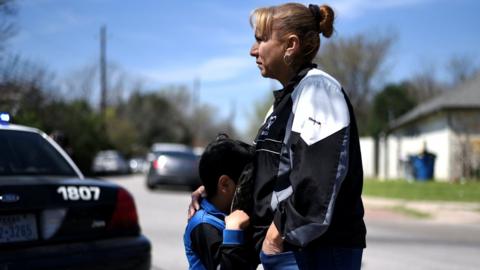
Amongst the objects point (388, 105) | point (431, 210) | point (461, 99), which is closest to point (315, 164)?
point (431, 210)

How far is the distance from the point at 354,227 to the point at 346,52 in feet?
151

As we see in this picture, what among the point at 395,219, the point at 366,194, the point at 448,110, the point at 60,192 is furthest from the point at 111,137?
the point at 60,192

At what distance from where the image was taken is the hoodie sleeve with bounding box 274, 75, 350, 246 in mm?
1809

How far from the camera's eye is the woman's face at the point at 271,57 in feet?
6.88

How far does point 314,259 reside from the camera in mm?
1965

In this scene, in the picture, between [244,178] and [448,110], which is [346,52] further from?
[244,178]

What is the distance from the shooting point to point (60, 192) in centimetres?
380

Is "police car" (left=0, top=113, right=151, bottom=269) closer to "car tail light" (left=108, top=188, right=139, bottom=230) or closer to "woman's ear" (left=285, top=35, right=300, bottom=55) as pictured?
"car tail light" (left=108, top=188, right=139, bottom=230)

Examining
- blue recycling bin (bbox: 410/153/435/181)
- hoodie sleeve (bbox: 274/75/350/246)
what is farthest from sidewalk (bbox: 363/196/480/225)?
hoodie sleeve (bbox: 274/75/350/246)

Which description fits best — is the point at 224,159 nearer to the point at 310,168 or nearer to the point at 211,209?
the point at 211,209

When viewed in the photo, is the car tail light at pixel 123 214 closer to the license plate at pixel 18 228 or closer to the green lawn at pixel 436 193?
the license plate at pixel 18 228

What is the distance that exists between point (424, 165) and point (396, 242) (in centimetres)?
1845

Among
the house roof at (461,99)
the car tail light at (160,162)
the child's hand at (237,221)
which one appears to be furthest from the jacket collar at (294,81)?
the house roof at (461,99)

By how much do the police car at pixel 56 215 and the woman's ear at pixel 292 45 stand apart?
222cm
